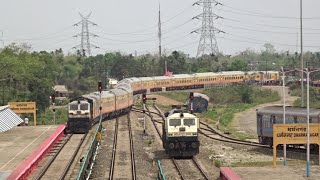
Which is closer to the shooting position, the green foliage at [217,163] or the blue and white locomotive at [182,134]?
the green foliage at [217,163]

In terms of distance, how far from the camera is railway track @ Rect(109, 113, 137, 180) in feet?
101

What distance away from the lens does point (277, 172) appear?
2938 centimetres

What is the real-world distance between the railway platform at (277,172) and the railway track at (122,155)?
5.71 meters

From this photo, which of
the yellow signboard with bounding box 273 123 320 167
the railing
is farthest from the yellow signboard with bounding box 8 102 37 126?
the yellow signboard with bounding box 273 123 320 167

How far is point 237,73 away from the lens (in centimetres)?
12081

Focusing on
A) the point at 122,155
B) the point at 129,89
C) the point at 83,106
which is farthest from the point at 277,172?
the point at 129,89

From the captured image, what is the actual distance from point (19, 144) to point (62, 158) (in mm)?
7203

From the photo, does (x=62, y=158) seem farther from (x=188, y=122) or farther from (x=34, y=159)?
(x=188, y=122)

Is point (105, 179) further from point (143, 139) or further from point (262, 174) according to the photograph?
point (143, 139)

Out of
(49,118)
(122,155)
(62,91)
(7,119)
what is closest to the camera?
(122,155)

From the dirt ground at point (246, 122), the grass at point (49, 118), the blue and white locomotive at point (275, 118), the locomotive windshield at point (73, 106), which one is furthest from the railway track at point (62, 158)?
the grass at point (49, 118)

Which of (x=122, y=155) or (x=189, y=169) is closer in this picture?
(x=189, y=169)

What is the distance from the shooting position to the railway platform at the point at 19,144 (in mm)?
34006

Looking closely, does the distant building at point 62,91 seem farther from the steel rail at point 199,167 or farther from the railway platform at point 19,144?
the steel rail at point 199,167
